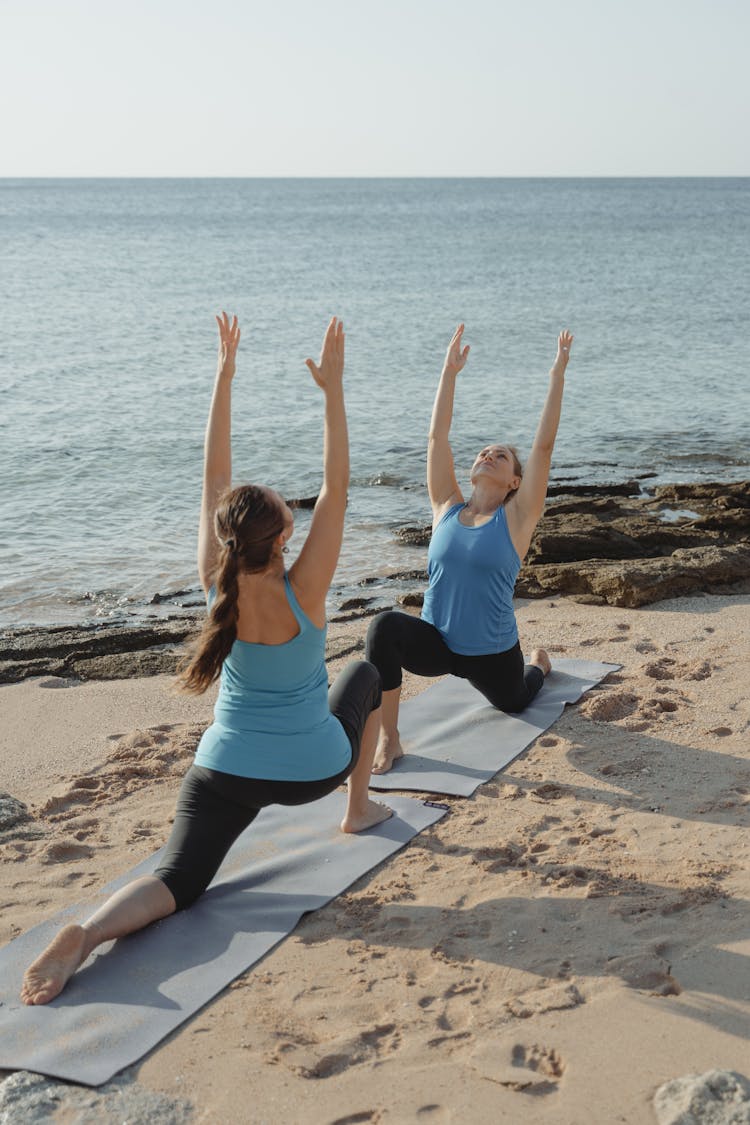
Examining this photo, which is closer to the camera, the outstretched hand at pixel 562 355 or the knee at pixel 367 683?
the knee at pixel 367 683

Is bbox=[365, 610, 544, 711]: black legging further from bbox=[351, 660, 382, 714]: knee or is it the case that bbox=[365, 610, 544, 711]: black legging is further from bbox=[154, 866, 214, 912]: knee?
bbox=[154, 866, 214, 912]: knee

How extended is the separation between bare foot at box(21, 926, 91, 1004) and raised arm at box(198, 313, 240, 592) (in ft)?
4.11

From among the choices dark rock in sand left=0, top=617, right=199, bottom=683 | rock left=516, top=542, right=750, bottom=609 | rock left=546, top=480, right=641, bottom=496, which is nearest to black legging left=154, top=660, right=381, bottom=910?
dark rock in sand left=0, top=617, right=199, bottom=683

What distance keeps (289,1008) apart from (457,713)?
270cm

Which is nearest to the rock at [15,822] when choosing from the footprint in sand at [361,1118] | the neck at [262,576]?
the neck at [262,576]

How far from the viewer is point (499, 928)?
403 cm

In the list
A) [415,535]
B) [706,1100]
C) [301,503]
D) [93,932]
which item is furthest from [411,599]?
[706,1100]

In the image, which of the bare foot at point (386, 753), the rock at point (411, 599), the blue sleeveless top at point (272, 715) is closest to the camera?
the blue sleeveless top at point (272, 715)

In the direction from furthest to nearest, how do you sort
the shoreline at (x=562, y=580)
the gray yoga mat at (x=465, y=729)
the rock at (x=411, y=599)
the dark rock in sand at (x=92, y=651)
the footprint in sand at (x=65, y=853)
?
the rock at (x=411, y=599), the shoreline at (x=562, y=580), the dark rock in sand at (x=92, y=651), the gray yoga mat at (x=465, y=729), the footprint in sand at (x=65, y=853)

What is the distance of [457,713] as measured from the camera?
6145 millimetres

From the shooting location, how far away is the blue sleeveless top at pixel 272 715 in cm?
399

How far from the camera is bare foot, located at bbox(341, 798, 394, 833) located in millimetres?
4801

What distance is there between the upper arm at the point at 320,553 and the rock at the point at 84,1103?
159 centimetres

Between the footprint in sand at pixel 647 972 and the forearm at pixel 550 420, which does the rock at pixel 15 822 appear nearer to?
the footprint in sand at pixel 647 972
